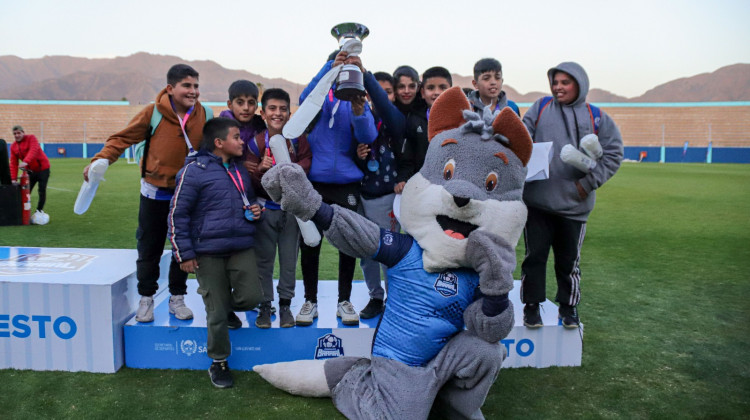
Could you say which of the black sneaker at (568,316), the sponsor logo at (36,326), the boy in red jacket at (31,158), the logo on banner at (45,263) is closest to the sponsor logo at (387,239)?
the black sneaker at (568,316)

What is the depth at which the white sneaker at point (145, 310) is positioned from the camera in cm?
340

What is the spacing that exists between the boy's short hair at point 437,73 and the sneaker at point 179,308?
2.11 metres

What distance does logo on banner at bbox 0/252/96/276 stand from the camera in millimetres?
3547

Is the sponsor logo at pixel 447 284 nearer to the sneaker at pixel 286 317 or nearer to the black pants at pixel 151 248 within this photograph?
the sneaker at pixel 286 317

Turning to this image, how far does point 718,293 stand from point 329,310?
369 cm

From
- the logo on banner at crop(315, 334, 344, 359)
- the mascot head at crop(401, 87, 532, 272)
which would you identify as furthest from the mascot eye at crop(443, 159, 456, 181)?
the logo on banner at crop(315, 334, 344, 359)

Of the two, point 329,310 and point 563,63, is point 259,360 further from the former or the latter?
point 563,63

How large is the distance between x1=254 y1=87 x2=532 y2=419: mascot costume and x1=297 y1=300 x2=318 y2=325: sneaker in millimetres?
632

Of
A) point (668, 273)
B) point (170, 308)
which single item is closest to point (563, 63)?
point (170, 308)

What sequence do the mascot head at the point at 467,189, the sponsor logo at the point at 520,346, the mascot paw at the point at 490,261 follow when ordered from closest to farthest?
the mascot paw at the point at 490,261 < the mascot head at the point at 467,189 < the sponsor logo at the point at 520,346

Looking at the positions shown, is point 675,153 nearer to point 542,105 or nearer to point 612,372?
point 542,105

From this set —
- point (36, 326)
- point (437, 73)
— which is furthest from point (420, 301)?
point (36, 326)

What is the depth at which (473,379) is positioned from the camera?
8.66 ft

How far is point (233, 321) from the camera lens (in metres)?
3.38
